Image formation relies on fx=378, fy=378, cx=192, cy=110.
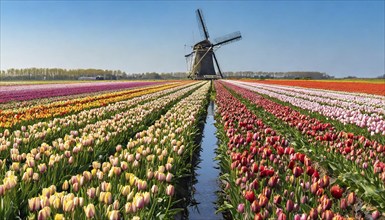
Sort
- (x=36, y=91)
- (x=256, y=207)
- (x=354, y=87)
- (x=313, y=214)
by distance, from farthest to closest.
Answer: (x=354, y=87) → (x=36, y=91) → (x=256, y=207) → (x=313, y=214)

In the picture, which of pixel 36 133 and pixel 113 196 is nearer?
pixel 113 196

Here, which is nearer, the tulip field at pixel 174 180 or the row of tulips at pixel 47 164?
the tulip field at pixel 174 180

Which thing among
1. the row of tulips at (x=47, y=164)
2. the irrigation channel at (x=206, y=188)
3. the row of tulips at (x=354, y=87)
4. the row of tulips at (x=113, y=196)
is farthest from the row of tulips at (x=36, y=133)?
the row of tulips at (x=354, y=87)

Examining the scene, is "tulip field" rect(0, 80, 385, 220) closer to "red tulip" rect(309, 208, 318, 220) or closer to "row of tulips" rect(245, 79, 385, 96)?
"red tulip" rect(309, 208, 318, 220)

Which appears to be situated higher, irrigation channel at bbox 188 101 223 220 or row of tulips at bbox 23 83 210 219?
row of tulips at bbox 23 83 210 219

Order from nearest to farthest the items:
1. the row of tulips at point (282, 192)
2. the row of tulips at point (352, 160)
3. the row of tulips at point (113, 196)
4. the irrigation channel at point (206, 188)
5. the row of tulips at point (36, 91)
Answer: the row of tulips at point (113, 196), the row of tulips at point (282, 192), the row of tulips at point (352, 160), the irrigation channel at point (206, 188), the row of tulips at point (36, 91)

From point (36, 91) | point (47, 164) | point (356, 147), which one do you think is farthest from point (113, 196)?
point (36, 91)

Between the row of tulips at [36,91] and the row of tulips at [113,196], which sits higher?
the row of tulips at [113,196]

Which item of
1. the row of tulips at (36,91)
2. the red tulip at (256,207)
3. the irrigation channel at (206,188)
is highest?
the red tulip at (256,207)

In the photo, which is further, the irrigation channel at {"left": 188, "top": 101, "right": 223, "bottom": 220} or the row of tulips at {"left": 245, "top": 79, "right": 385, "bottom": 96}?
the row of tulips at {"left": 245, "top": 79, "right": 385, "bottom": 96}

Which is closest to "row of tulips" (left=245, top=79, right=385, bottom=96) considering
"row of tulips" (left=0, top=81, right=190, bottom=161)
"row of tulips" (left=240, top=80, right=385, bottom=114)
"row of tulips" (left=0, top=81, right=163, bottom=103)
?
"row of tulips" (left=240, top=80, right=385, bottom=114)

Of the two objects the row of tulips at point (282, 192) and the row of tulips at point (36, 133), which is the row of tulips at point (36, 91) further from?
the row of tulips at point (282, 192)

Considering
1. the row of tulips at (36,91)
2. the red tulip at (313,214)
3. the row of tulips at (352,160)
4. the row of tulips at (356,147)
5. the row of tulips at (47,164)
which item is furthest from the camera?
the row of tulips at (36,91)

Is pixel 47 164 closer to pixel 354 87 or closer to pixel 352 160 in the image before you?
pixel 352 160
